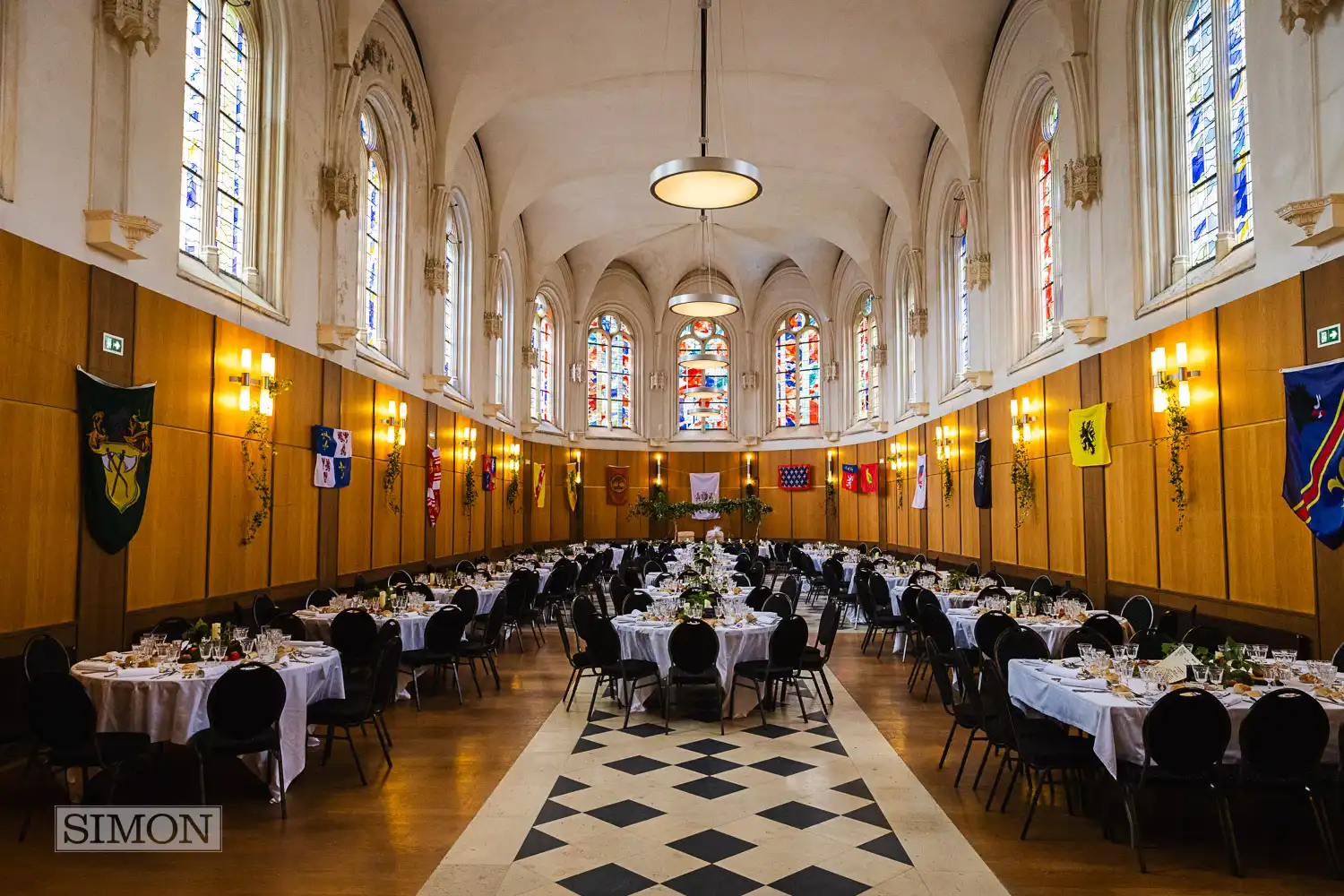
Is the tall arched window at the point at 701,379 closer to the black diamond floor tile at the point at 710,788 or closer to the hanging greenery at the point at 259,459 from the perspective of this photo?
the hanging greenery at the point at 259,459

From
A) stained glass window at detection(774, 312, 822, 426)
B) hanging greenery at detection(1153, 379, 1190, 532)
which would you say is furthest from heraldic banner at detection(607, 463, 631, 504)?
hanging greenery at detection(1153, 379, 1190, 532)

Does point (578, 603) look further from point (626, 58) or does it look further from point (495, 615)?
point (626, 58)

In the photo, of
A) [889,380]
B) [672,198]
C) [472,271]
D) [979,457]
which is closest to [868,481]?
[889,380]

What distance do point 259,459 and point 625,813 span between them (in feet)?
20.6

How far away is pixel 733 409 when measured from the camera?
29266 millimetres

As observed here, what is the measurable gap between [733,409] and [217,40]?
21.1 m

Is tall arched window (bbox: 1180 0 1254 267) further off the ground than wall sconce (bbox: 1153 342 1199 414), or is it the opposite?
tall arched window (bbox: 1180 0 1254 267)

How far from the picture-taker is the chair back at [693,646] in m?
7.57

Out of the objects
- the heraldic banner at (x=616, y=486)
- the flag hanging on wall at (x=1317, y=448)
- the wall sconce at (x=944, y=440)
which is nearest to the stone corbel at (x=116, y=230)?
the flag hanging on wall at (x=1317, y=448)

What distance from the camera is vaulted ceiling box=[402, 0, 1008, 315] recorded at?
1438 cm

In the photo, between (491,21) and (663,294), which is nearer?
(491,21)

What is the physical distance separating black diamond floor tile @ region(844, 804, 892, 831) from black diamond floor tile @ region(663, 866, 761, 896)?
46.8 inches

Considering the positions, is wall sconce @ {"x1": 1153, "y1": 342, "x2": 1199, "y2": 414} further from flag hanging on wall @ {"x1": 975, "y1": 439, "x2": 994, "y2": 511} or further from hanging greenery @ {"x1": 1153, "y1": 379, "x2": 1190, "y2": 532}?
flag hanging on wall @ {"x1": 975, "y1": 439, "x2": 994, "y2": 511}

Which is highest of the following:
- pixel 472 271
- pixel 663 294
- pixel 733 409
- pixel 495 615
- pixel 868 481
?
pixel 663 294
